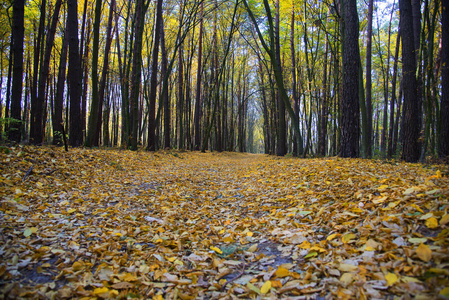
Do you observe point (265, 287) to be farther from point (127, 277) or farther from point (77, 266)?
point (77, 266)

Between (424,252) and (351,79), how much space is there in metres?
5.49

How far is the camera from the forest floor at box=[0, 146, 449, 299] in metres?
1.41

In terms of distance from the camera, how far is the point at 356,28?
5.79 metres

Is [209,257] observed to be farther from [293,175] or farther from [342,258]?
[293,175]

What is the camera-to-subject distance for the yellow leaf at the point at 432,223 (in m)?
1.61

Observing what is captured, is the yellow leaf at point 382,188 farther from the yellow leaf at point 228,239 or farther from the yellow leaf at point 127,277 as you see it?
the yellow leaf at point 127,277

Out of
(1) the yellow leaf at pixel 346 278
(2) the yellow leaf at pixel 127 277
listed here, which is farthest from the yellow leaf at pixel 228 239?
(1) the yellow leaf at pixel 346 278

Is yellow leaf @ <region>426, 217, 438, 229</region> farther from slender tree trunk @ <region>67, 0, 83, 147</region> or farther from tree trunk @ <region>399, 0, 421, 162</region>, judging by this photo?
slender tree trunk @ <region>67, 0, 83, 147</region>

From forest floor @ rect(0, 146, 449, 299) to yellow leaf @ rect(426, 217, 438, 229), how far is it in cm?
1

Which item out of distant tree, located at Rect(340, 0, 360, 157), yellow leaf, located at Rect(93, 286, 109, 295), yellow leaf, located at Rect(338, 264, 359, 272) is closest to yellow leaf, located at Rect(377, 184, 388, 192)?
yellow leaf, located at Rect(338, 264, 359, 272)

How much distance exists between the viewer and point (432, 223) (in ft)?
5.35

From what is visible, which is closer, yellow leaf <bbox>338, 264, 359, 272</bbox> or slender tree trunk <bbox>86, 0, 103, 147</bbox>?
yellow leaf <bbox>338, 264, 359, 272</bbox>

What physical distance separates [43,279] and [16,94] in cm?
593

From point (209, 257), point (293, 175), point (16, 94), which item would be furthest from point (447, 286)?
point (16, 94)
